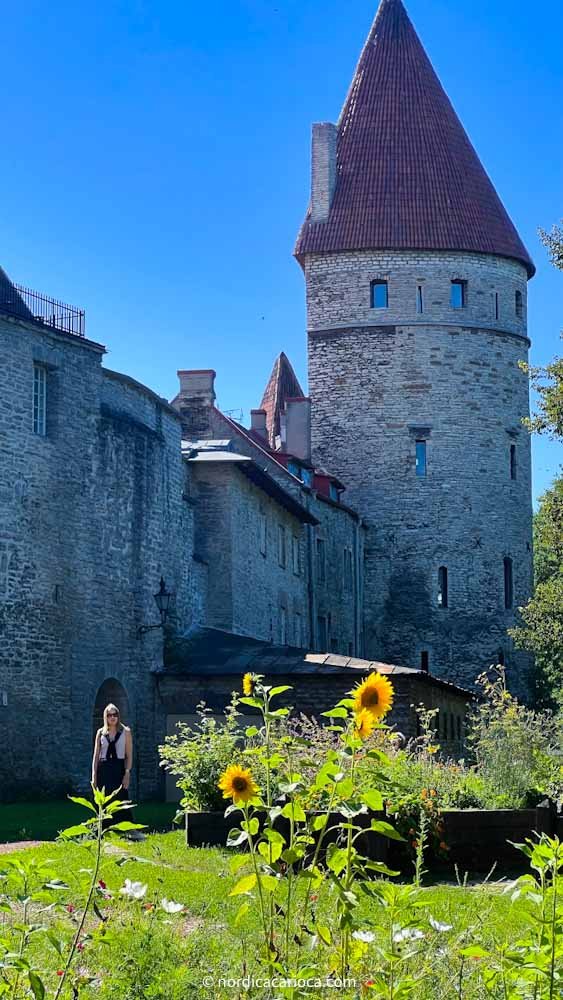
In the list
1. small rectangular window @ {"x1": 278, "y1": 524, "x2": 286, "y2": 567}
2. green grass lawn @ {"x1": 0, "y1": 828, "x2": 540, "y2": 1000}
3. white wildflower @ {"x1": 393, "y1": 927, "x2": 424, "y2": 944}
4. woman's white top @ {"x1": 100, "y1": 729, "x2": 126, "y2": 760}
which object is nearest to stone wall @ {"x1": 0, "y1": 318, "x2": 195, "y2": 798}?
woman's white top @ {"x1": 100, "y1": 729, "x2": 126, "y2": 760}

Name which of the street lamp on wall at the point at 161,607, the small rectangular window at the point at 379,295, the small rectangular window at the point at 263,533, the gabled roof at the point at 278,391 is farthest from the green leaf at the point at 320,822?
the gabled roof at the point at 278,391

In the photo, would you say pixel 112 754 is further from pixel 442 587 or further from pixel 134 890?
pixel 442 587

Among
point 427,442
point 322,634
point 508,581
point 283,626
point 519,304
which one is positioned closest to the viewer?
point 283,626

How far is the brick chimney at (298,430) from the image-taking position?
46.8m

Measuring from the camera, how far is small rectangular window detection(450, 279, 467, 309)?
4719cm

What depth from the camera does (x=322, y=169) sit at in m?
48.5

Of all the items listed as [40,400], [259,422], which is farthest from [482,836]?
[259,422]

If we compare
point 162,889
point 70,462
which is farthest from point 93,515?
point 162,889

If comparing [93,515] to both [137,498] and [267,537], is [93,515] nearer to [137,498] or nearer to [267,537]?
[137,498]

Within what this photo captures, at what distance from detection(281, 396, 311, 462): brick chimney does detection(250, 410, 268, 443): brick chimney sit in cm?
248

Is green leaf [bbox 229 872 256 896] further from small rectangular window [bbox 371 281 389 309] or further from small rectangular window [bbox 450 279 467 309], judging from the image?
small rectangular window [bbox 450 279 467 309]

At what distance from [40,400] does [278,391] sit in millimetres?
33672

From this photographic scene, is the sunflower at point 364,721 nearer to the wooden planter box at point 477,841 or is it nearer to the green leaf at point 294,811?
the green leaf at point 294,811

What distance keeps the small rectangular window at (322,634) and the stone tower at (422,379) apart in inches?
162
